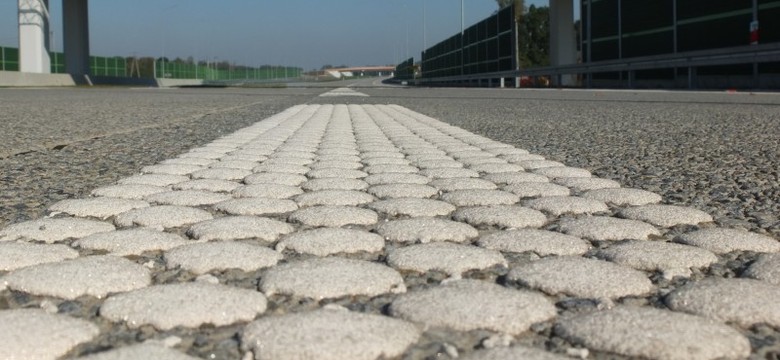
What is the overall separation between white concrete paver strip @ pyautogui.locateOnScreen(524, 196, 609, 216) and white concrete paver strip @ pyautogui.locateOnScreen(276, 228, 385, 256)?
0.89m

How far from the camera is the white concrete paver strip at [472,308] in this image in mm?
1752

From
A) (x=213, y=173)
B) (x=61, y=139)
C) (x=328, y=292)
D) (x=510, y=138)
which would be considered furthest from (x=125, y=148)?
(x=328, y=292)

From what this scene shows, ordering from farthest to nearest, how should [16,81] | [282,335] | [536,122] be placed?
1. [16,81]
2. [536,122]
3. [282,335]

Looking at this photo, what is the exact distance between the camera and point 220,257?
235cm

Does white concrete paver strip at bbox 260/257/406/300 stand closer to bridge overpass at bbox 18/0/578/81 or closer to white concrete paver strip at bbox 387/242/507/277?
white concrete paver strip at bbox 387/242/507/277

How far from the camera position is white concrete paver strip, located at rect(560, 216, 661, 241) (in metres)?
2.74

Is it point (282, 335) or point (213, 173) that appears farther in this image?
point (213, 173)

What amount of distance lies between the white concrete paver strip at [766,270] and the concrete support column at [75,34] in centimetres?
4067

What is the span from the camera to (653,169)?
15.0ft

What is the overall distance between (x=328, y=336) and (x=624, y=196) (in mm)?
2248

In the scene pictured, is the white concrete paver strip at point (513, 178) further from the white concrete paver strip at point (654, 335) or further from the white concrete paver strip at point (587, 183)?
the white concrete paver strip at point (654, 335)

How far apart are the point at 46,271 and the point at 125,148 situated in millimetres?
3783

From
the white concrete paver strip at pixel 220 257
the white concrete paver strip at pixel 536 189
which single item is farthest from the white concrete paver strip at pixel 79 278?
the white concrete paver strip at pixel 536 189

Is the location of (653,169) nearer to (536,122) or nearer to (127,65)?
(536,122)
